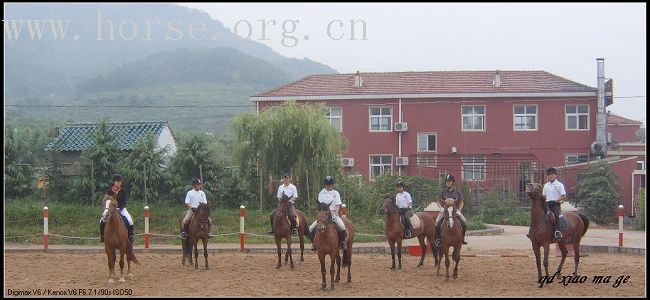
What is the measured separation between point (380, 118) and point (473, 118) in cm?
495

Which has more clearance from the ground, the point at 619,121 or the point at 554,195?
the point at 619,121

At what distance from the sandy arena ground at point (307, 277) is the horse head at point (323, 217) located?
1185 mm

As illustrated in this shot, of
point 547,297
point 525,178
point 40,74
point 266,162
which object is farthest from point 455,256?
point 40,74

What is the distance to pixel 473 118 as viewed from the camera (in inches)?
1608

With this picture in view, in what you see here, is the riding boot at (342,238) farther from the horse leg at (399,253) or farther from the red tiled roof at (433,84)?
the red tiled roof at (433,84)

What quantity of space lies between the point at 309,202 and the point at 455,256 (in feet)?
38.5

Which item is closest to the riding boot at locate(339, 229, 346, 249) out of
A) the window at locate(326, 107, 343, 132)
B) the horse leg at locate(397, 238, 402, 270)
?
the horse leg at locate(397, 238, 402, 270)

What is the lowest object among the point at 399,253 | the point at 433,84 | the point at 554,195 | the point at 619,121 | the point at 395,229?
the point at 399,253

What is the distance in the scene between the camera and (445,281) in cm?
1490

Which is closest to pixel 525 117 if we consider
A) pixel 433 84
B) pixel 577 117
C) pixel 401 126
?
pixel 577 117

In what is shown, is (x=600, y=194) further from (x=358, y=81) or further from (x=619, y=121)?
(x=619, y=121)

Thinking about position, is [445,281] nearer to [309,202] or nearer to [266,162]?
[309,202]

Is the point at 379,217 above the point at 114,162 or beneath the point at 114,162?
beneath

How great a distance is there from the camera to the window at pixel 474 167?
3875cm
